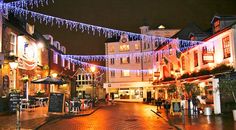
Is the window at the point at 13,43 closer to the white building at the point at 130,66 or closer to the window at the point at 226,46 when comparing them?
the window at the point at 226,46

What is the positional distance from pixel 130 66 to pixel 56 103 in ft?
133

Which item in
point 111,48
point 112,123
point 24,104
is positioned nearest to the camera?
point 112,123

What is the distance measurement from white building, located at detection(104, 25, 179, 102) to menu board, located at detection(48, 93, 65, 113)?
3861 centimetres

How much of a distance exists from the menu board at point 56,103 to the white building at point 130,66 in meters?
38.6

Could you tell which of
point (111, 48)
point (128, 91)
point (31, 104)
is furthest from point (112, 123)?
point (111, 48)

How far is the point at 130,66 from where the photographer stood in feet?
207

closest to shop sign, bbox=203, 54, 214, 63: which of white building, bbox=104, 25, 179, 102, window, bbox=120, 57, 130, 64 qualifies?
white building, bbox=104, 25, 179, 102

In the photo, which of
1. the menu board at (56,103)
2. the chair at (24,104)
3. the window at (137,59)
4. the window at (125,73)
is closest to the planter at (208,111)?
the menu board at (56,103)

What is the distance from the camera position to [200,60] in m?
29.6

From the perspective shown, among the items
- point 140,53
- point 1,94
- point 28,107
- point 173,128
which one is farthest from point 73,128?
point 140,53

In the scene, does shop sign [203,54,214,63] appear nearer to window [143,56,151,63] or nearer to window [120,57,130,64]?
window [143,56,151,63]

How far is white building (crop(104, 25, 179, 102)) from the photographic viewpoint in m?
61.7

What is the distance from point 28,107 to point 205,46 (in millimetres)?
16336

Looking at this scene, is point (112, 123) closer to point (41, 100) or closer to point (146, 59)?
point (41, 100)
